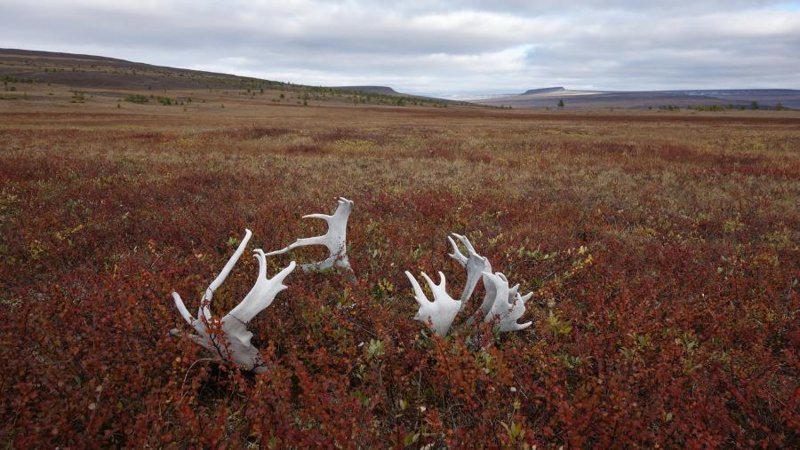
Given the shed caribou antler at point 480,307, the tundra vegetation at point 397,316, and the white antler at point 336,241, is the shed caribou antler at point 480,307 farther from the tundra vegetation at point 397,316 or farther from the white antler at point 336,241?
the white antler at point 336,241

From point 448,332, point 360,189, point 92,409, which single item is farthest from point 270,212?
point 92,409

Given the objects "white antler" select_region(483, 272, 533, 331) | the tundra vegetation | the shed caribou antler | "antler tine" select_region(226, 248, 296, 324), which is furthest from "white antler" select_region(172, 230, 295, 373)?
"white antler" select_region(483, 272, 533, 331)

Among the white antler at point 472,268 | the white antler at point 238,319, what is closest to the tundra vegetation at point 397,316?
the white antler at point 238,319

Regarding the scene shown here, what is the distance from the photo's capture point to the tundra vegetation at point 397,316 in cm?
319

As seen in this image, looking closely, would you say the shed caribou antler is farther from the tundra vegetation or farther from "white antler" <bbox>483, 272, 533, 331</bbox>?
the tundra vegetation

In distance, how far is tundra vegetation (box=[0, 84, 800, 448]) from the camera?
3.19 m

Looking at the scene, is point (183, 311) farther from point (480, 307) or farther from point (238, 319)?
point (480, 307)

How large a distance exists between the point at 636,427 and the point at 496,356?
1.06 metres

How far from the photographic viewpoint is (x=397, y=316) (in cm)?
497

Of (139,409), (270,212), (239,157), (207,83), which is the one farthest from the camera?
(207,83)

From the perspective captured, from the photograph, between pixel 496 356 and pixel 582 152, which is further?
pixel 582 152

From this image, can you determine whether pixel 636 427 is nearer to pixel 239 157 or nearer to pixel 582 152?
pixel 239 157

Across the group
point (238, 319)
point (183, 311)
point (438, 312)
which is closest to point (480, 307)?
point (438, 312)

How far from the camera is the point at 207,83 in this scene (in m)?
106
